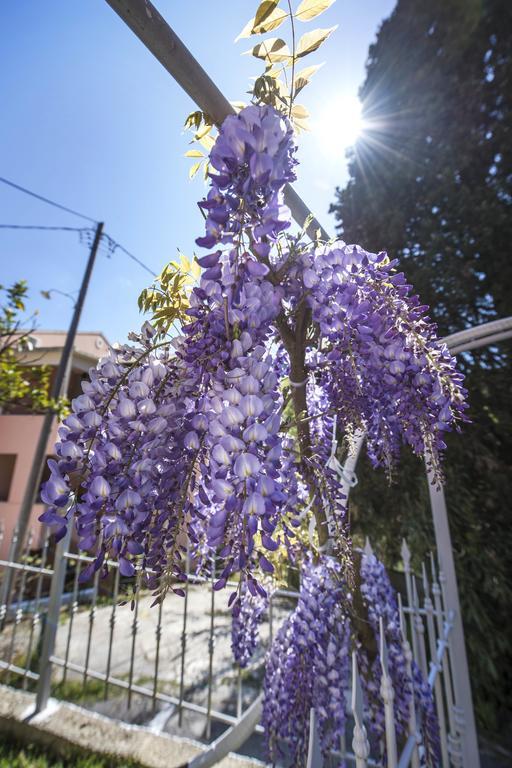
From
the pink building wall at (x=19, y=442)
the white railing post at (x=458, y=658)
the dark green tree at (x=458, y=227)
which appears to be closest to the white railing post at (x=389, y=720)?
the white railing post at (x=458, y=658)

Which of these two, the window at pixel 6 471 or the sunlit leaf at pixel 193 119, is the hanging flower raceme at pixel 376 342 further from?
the window at pixel 6 471

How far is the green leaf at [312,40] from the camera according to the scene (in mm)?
920

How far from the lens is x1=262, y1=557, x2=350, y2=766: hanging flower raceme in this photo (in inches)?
55.6

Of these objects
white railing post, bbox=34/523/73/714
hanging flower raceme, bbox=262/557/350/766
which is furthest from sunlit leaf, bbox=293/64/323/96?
white railing post, bbox=34/523/73/714

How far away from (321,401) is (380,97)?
796cm

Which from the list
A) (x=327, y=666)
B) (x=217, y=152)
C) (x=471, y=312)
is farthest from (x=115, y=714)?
(x=471, y=312)

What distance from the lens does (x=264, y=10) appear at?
88 centimetres

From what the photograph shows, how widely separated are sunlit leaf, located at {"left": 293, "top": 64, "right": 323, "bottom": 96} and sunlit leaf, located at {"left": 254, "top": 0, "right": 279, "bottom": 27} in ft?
0.47

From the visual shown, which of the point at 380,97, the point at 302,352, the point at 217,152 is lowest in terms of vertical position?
the point at 302,352

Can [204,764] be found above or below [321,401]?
below

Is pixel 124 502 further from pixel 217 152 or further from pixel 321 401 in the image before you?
pixel 321 401

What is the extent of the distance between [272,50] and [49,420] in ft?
26.6

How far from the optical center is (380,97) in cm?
693

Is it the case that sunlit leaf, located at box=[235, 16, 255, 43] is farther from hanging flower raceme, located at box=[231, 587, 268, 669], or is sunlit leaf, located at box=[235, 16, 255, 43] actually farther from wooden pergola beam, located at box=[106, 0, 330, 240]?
hanging flower raceme, located at box=[231, 587, 268, 669]
